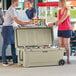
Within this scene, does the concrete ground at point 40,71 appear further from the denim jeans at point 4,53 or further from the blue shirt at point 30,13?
the blue shirt at point 30,13

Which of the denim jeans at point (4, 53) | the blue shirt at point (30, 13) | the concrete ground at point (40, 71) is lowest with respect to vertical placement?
the concrete ground at point (40, 71)

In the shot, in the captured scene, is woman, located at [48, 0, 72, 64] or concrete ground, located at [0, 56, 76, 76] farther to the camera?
woman, located at [48, 0, 72, 64]

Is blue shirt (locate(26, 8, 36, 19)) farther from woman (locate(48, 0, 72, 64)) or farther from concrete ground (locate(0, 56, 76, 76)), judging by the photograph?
concrete ground (locate(0, 56, 76, 76))

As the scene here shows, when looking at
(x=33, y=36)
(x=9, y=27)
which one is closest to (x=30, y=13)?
(x=33, y=36)

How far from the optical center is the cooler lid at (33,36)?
17.5ft

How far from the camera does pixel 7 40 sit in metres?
5.24

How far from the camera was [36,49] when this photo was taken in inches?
197

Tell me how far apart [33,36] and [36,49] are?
453 millimetres

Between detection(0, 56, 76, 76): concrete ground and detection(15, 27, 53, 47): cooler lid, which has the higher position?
detection(15, 27, 53, 47): cooler lid

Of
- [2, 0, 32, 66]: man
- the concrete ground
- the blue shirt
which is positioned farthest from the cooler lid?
the blue shirt

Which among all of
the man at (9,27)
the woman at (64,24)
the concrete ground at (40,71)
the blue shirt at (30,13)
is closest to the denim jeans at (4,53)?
the man at (9,27)

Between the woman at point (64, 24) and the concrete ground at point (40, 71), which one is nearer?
the concrete ground at point (40, 71)

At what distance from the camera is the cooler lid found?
533 cm

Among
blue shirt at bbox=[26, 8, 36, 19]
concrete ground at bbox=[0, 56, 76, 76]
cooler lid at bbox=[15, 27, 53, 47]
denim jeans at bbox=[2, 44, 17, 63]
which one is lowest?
concrete ground at bbox=[0, 56, 76, 76]
